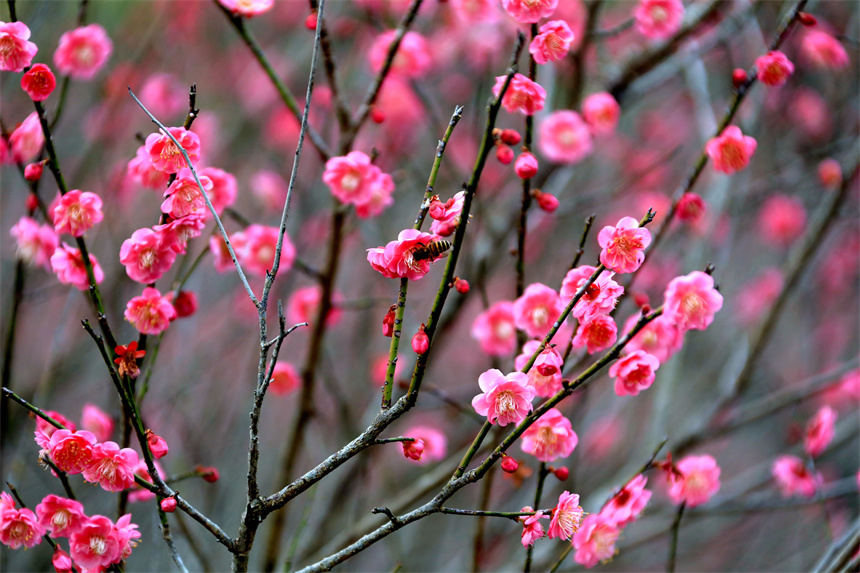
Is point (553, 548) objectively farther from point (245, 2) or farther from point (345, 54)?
point (345, 54)

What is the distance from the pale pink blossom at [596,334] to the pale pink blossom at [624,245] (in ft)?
0.39

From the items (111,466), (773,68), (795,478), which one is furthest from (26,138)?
(795,478)

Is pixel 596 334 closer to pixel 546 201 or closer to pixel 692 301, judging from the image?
pixel 692 301

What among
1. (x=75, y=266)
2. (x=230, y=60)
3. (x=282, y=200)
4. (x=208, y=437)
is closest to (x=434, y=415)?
(x=208, y=437)

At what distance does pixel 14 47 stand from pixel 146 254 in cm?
51

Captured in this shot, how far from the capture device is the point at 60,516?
48.1 inches

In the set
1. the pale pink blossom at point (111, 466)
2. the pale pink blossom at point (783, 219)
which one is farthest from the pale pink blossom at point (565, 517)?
the pale pink blossom at point (783, 219)

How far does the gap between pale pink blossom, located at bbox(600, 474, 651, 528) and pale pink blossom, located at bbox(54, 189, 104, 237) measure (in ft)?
4.22

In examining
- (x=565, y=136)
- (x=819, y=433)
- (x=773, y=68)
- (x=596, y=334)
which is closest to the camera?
(x=596, y=334)

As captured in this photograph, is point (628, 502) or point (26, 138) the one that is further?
point (26, 138)

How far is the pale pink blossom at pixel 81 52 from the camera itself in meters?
1.88

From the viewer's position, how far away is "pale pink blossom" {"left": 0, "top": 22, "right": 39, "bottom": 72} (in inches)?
51.2

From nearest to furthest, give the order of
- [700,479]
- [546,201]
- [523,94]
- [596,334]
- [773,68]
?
[596,334]
[523,94]
[546,201]
[773,68]
[700,479]

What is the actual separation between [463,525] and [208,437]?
6.01 ft
